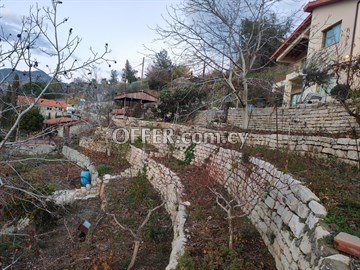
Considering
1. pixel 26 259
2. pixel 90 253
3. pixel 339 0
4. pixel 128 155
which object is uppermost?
pixel 339 0

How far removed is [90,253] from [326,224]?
17.9 feet

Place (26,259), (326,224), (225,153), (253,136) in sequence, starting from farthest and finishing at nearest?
(253,136), (225,153), (26,259), (326,224)

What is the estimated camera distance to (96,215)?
28.7 ft

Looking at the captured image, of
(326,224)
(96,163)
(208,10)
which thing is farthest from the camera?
(96,163)

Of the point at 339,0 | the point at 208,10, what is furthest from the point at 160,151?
the point at 339,0

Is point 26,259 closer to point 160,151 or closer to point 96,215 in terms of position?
point 96,215

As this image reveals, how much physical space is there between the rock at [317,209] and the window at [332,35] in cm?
1220

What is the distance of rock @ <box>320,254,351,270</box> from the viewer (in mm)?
2383

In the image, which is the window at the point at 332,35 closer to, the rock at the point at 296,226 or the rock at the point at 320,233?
the rock at the point at 296,226

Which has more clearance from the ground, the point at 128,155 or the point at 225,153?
the point at 225,153

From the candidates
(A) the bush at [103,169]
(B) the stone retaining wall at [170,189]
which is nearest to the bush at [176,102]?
(B) the stone retaining wall at [170,189]

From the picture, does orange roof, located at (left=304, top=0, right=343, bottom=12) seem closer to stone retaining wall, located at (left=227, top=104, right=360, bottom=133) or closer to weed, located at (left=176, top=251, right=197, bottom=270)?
stone retaining wall, located at (left=227, top=104, right=360, bottom=133)

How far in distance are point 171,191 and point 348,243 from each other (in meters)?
5.87

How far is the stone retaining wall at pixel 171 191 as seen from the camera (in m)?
4.66
